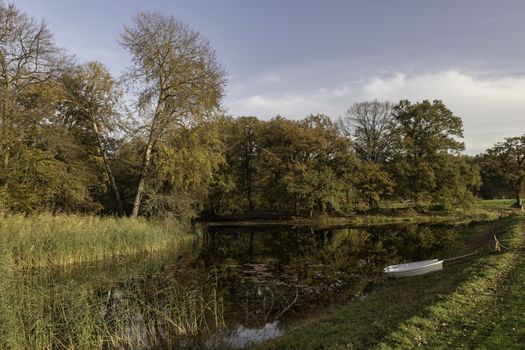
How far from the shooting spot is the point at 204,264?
61.1 feet

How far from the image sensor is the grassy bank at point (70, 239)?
47.2 feet

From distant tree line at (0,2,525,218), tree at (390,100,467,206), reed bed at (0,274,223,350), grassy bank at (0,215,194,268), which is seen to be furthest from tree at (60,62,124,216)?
tree at (390,100,467,206)

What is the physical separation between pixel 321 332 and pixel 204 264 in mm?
11395

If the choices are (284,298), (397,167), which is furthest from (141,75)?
(397,167)

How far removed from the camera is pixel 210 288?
13273mm

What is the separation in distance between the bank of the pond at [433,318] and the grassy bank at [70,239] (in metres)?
8.69

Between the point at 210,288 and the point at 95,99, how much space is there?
19.5m

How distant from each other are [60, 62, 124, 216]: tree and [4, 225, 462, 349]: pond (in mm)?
10787

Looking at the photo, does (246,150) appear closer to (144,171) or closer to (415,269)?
(144,171)

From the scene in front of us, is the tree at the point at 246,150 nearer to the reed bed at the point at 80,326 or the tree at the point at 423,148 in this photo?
the tree at the point at 423,148

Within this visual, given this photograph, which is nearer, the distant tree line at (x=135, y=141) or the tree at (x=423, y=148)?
the distant tree line at (x=135, y=141)

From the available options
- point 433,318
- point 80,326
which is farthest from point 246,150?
point 433,318

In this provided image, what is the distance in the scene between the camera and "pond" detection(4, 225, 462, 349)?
→ 829 cm

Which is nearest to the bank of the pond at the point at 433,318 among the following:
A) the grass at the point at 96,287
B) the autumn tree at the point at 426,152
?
the grass at the point at 96,287
